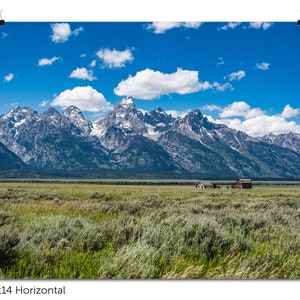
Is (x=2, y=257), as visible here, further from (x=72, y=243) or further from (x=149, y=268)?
(x=149, y=268)

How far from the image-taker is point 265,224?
10.5m

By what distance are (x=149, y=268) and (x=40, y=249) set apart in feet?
7.90

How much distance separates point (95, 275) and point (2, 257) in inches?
75.6

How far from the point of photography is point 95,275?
5453mm
